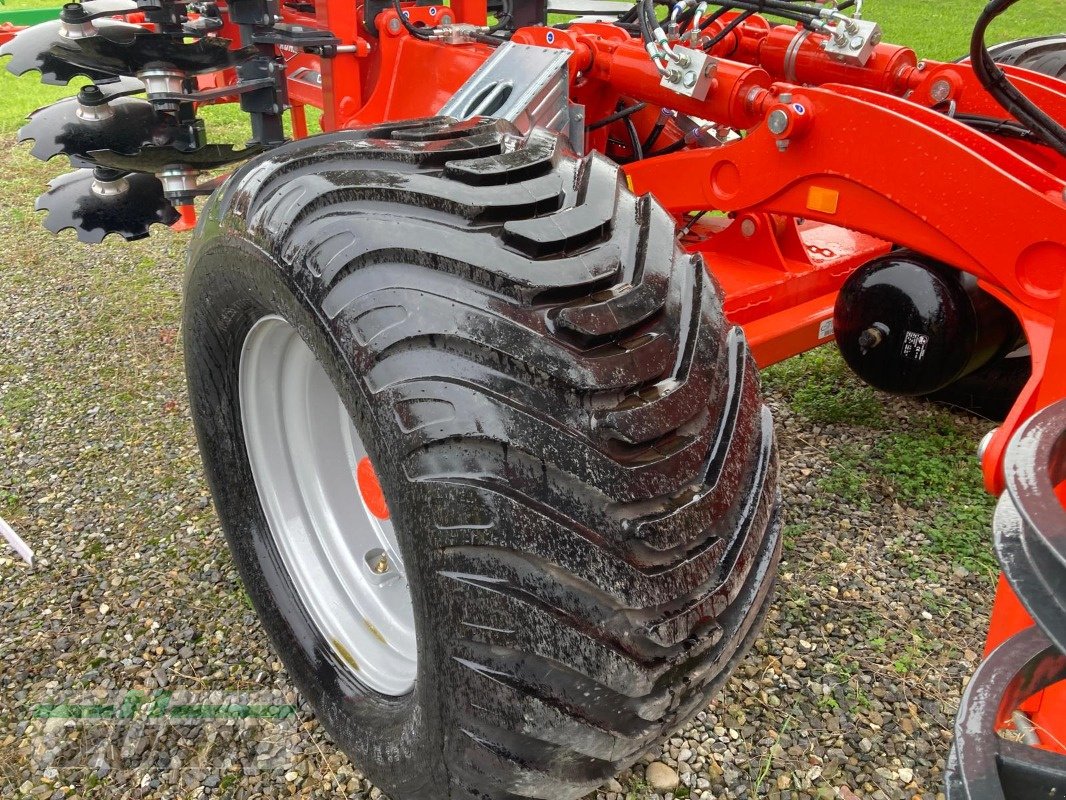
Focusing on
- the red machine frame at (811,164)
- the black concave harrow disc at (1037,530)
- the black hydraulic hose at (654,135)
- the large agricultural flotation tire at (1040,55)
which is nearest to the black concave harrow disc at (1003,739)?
the black concave harrow disc at (1037,530)

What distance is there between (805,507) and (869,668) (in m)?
0.67

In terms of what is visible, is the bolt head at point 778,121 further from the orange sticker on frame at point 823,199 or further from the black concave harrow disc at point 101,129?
the black concave harrow disc at point 101,129

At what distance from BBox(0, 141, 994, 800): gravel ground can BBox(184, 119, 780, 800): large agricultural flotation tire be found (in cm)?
65

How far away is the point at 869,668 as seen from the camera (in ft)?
7.27

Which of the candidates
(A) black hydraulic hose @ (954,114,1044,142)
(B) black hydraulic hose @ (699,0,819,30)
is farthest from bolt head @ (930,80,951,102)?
(B) black hydraulic hose @ (699,0,819,30)

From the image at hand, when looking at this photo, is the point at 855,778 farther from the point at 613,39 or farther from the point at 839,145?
the point at 613,39

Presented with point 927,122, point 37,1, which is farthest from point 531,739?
point 37,1

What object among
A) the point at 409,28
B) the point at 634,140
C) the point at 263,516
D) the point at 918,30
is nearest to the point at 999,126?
the point at 634,140

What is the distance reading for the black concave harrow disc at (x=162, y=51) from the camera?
258 centimetres

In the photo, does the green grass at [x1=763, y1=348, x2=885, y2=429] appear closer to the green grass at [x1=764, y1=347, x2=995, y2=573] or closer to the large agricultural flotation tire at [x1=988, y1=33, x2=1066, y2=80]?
the green grass at [x1=764, y1=347, x2=995, y2=573]

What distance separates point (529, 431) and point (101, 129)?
2.28 meters

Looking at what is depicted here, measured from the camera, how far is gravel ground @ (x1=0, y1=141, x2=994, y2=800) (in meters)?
1.95

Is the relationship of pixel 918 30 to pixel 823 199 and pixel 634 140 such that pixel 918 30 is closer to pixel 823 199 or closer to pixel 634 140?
pixel 634 140

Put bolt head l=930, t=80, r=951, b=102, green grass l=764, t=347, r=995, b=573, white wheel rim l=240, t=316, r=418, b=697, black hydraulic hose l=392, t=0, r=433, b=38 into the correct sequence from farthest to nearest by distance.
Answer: green grass l=764, t=347, r=995, b=573 < black hydraulic hose l=392, t=0, r=433, b=38 < bolt head l=930, t=80, r=951, b=102 < white wheel rim l=240, t=316, r=418, b=697
